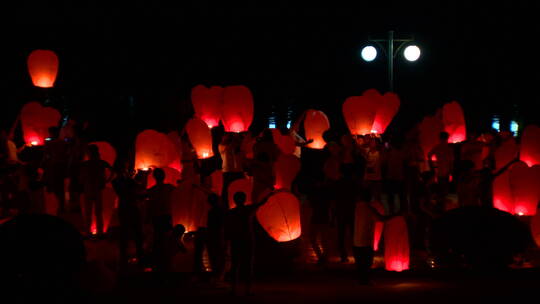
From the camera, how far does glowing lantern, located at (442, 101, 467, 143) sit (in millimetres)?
12070

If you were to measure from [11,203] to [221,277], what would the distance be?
401 cm

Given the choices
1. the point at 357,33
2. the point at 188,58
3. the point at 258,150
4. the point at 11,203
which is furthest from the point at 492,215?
the point at 357,33

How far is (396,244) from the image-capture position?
8016 mm

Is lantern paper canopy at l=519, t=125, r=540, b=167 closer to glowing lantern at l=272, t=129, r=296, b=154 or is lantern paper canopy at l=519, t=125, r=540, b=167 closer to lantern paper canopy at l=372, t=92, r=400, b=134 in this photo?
lantern paper canopy at l=372, t=92, r=400, b=134

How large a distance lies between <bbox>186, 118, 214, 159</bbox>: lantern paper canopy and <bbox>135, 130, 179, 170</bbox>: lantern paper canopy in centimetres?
110

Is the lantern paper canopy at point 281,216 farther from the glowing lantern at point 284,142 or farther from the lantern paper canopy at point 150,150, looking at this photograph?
the glowing lantern at point 284,142

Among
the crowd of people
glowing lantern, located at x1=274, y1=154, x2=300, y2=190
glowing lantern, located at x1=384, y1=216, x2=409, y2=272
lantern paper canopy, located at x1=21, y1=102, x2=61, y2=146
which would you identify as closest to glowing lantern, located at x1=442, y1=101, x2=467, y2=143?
the crowd of people

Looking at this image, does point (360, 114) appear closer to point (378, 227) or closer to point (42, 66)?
point (378, 227)

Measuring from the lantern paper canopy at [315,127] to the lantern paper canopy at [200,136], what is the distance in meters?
1.66

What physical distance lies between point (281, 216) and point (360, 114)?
11.6 ft

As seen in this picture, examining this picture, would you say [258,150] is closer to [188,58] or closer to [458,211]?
[458,211]

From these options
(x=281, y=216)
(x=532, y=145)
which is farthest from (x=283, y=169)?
(x=532, y=145)

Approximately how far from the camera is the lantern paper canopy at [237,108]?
35.7 ft

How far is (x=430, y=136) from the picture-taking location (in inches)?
470
